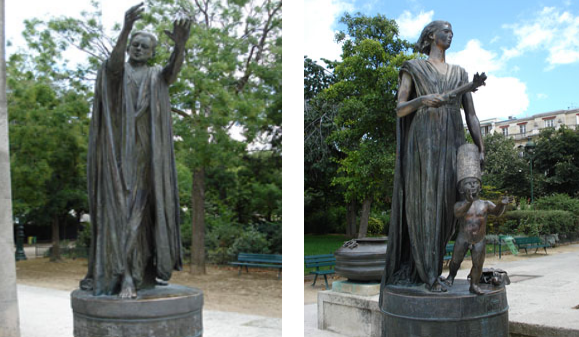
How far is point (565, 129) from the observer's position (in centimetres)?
2298

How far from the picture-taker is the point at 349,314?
6211 mm

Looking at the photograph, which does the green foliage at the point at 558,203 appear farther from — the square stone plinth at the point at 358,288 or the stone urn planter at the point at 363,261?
the square stone plinth at the point at 358,288

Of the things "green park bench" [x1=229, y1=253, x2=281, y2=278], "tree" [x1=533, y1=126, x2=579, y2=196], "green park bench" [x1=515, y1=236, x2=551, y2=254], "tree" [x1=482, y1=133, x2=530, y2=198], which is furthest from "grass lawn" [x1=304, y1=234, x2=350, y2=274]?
"tree" [x1=533, y1=126, x2=579, y2=196]

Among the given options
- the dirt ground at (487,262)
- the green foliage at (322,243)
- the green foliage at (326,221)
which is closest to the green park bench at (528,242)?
the dirt ground at (487,262)

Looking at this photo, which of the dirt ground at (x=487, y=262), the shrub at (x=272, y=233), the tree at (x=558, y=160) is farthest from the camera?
the tree at (x=558, y=160)

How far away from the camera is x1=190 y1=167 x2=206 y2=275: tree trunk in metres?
15.4

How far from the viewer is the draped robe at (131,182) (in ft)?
10.6

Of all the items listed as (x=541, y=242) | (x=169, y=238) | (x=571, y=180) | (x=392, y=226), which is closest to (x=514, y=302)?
(x=392, y=226)

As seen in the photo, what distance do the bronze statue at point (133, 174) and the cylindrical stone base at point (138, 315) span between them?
16 cm

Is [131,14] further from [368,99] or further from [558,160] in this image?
[558,160]

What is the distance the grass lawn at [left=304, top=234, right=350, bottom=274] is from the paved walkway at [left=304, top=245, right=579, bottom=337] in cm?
→ 583

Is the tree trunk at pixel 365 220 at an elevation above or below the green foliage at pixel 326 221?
above

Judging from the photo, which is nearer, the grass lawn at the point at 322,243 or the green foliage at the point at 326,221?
the grass lawn at the point at 322,243

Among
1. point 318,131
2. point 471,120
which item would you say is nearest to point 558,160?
point 318,131
